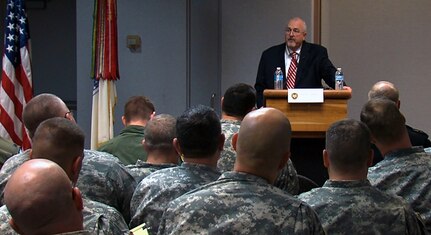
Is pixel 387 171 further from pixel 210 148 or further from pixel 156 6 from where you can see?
pixel 156 6

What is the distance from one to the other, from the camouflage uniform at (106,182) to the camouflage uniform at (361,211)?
0.90 metres

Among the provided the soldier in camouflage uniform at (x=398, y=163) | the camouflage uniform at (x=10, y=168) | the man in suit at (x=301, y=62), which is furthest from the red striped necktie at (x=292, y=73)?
the camouflage uniform at (x=10, y=168)

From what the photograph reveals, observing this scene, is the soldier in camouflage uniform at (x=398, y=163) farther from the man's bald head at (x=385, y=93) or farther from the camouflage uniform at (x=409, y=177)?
the man's bald head at (x=385, y=93)

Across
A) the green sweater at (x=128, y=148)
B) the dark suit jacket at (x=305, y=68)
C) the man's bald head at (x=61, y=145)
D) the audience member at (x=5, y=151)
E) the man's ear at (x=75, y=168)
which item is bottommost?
the audience member at (x=5, y=151)

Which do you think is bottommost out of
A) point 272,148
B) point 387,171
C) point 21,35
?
point 387,171

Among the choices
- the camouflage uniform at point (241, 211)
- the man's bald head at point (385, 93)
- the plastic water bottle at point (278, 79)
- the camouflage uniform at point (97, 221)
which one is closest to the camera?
the camouflage uniform at point (241, 211)

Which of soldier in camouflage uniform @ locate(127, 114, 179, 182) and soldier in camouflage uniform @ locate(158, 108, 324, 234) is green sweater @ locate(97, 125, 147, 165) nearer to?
soldier in camouflage uniform @ locate(127, 114, 179, 182)

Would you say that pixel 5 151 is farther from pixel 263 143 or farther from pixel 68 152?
pixel 263 143

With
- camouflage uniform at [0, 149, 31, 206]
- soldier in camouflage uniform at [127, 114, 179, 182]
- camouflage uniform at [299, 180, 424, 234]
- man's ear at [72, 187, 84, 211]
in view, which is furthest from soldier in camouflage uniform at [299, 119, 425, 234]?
camouflage uniform at [0, 149, 31, 206]

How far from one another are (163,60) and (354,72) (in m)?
1.96

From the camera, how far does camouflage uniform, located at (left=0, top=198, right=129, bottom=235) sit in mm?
2252

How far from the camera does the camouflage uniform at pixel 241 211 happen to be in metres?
2.14

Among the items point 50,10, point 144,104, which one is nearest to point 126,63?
point 50,10

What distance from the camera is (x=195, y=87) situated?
7.88m
